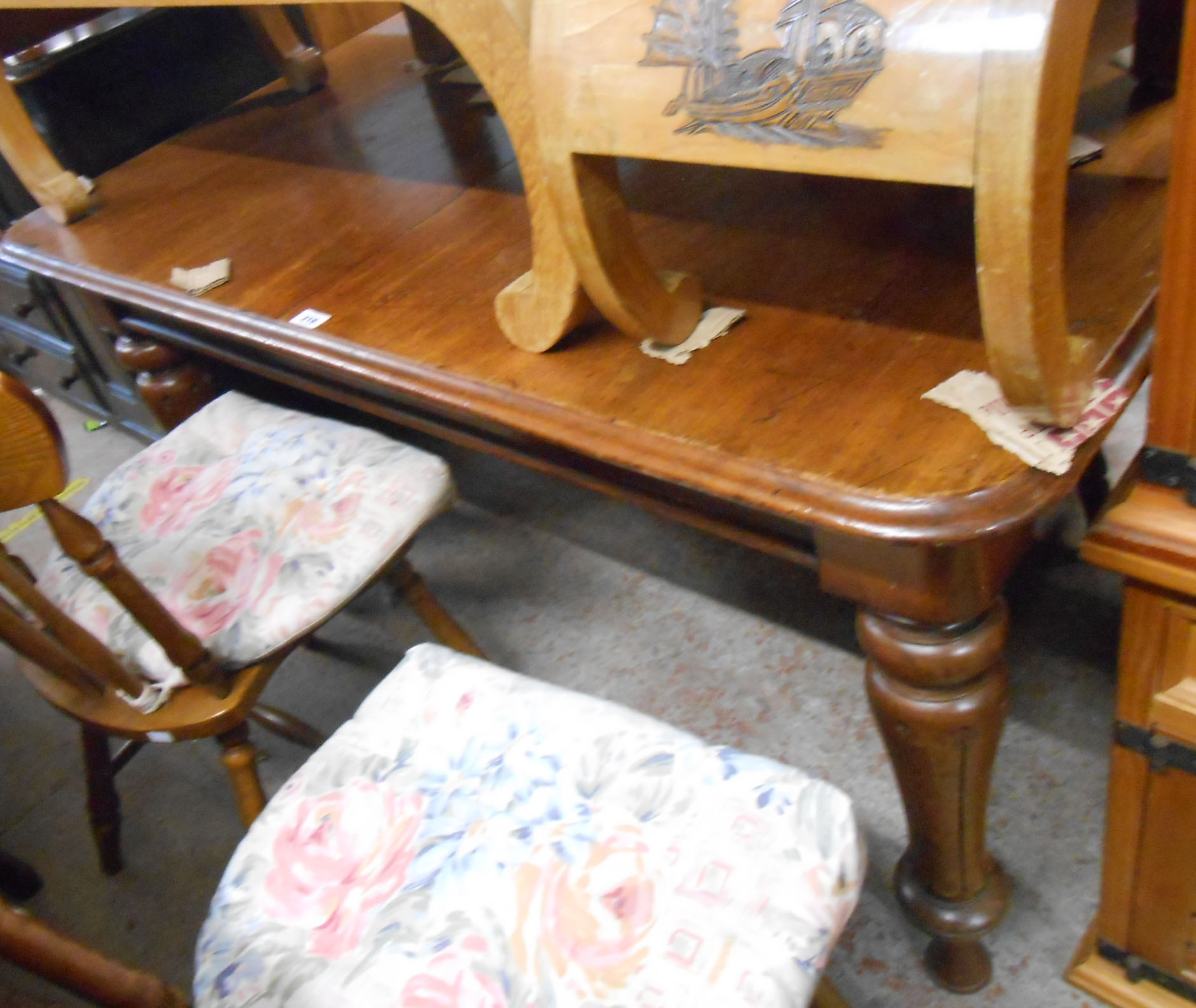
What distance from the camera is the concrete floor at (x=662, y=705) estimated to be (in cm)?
100

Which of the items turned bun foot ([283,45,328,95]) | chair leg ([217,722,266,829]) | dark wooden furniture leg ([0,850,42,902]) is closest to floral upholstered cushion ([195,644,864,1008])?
chair leg ([217,722,266,829])

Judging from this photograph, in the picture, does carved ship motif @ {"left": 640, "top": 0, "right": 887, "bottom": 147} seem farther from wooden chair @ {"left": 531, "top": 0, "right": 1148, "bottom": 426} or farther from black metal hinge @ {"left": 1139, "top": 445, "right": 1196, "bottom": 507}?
black metal hinge @ {"left": 1139, "top": 445, "right": 1196, "bottom": 507}

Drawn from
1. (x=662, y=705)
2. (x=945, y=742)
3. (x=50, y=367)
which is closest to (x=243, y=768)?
(x=662, y=705)

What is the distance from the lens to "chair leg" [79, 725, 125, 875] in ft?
3.77

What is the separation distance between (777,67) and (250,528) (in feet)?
2.38

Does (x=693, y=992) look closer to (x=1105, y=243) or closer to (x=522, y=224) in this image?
(x=1105, y=243)

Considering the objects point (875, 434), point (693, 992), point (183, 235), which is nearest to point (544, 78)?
point (875, 434)

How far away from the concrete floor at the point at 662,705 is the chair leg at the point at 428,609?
20 centimetres

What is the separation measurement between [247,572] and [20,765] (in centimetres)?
81

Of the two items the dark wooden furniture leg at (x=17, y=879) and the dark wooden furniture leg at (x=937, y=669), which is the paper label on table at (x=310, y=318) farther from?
the dark wooden furniture leg at (x=17, y=879)

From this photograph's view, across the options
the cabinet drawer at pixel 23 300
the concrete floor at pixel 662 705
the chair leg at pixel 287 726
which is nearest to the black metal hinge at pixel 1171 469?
the concrete floor at pixel 662 705

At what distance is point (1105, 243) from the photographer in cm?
67

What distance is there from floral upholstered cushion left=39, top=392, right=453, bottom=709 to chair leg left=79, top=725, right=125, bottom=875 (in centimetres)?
23

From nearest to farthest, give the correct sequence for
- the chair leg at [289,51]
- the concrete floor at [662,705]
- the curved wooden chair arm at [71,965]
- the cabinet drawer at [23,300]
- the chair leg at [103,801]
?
the curved wooden chair arm at [71,965] < the concrete floor at [662,705] < the chair leg at [103,801] < the chair leg at [289,51] < the cabinet drawer at [23,300]
